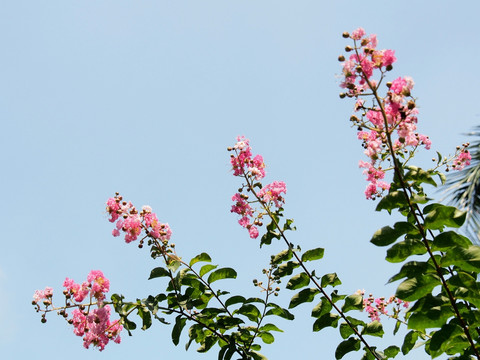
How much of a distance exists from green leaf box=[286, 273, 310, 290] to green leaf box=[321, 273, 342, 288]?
0.27 ft

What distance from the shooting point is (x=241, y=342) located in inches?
97.9

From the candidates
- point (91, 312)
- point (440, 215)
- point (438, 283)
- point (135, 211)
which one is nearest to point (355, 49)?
point (440, 215)

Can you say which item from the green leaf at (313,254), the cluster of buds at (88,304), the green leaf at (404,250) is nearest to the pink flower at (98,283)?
the cluster of buds at (88,304)

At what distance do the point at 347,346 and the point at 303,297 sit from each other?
0.33 m

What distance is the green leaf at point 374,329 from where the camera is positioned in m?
2.37

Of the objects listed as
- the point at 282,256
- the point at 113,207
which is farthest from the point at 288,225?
the point at 113,207

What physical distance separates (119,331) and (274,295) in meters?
0.87

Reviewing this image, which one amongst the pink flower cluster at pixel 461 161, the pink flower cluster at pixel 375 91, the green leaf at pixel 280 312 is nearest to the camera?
the pink flower cluster at pixel 375 91

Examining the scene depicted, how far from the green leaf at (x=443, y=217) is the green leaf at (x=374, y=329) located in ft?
2.15

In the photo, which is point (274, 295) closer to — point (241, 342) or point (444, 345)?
point (241, 342)

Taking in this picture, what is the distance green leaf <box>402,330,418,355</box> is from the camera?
7.62ft

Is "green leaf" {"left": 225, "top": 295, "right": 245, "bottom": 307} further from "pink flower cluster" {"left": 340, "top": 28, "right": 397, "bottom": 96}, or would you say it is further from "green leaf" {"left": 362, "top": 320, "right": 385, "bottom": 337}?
"pink flower cluster" {"left": 340, "top": 28, "right": 397, "bottom": 96}

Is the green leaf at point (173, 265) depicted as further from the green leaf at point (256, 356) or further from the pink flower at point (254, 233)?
the green leaf at point (256, 356)

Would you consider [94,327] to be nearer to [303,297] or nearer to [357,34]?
[303,297]
